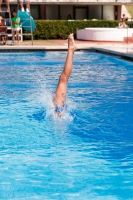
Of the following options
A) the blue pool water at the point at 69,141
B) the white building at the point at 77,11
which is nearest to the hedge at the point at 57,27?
→ the white building at the point at 77,11

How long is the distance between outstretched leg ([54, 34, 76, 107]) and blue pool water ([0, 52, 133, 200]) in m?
0.28

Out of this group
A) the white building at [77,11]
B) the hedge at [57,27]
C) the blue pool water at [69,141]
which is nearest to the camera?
the blue pool water at [69,141]

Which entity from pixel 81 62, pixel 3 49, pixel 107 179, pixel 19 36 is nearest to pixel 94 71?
pixel 81 62

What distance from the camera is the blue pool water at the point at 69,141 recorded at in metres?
5.02

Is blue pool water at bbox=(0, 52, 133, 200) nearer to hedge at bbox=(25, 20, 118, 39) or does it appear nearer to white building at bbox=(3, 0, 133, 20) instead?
hedge at bbox=(25, 20, 118, 39)

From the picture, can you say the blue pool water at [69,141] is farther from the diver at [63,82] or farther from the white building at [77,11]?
the white building at [77,11]

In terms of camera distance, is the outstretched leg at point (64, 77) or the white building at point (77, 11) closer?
the outstretched leg at point (64, 77)

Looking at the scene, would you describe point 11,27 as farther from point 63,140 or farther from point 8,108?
point 63,140

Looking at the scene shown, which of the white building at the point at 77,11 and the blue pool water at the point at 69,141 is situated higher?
the white building at the point at 77,11

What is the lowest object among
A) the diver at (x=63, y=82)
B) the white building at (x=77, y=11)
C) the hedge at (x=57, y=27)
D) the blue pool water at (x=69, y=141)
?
the blue pool water at (x=69, y=141)

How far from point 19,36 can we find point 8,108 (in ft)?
55.2

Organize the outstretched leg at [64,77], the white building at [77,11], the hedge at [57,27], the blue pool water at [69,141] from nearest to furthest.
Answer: the blue pool water at [69,141] < the outstretched leg at [64,77] < the hedge at [57,27] < the white building at [77,11]

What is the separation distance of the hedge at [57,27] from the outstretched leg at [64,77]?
66.9ft

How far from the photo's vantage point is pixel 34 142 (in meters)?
6.72
